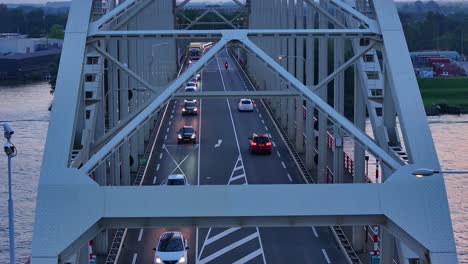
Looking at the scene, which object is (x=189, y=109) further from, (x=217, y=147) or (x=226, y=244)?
(x=226, y=244)

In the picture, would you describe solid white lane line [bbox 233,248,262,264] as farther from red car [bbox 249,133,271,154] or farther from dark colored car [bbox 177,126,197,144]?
dark colored car [bbox 177,126,197,144]

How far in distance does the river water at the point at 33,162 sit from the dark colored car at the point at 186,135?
14.6 ft

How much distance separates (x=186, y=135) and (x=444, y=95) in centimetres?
3797

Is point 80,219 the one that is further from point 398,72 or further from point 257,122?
point 257,122

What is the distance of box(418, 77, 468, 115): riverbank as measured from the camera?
5351cm

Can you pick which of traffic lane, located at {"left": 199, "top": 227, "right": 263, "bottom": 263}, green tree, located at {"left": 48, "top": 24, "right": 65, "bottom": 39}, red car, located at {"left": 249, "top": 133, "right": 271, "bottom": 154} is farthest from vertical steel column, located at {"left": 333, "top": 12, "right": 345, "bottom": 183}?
green tree, located at {"left": 48, "top": 24, "right": 65, "bottom": 39}

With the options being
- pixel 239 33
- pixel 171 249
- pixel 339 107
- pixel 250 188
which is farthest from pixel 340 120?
pixel 339 107

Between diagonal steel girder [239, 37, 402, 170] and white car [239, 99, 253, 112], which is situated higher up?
diagonal steel girder [239, 37, 402, 170]

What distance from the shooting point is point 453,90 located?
64.6m

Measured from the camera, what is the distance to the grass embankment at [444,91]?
58.2 metres

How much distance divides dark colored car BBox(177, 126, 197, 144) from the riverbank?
2675cm

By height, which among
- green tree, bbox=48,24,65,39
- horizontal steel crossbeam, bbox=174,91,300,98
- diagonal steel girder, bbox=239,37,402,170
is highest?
green tree, bbox=48,24,65,39

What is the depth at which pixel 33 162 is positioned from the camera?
29391 mm

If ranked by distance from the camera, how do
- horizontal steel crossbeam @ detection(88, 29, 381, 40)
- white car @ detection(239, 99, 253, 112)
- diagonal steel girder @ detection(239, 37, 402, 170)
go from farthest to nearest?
white car @ detection(239, 99, 253, 112) < horizontal steel crossbeam @ detection(88, 29, 381, 40) < diagonal steel girder @ detection(239, 37, 402, 170)
